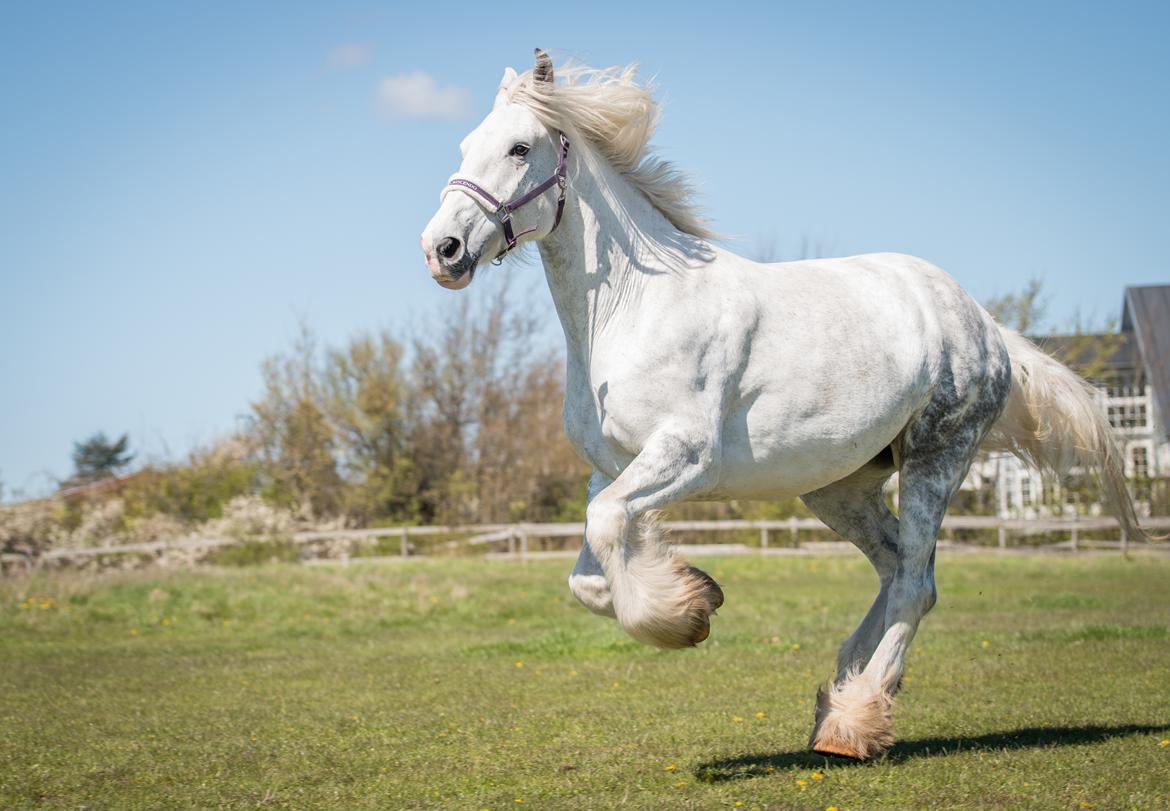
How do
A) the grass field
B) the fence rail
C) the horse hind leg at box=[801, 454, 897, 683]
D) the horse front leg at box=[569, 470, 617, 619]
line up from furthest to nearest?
the fence rail → the horse hind leg at box=[801, 454, 897, 683] → the grass field → the horse front leg at box=[569, 470, 617, 619]

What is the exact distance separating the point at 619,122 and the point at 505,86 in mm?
593

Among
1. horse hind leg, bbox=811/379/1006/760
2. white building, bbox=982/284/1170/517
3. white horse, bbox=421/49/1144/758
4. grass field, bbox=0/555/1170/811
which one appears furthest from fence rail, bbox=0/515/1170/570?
white horse, bbox=421/49/1144/758

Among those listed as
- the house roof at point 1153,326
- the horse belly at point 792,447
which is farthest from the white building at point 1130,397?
the horse belly at point 792,447

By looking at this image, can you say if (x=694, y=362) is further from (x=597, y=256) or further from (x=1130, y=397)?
(x=1130, y=397)

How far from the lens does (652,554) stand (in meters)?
4.96

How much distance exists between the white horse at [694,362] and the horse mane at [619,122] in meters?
0.01

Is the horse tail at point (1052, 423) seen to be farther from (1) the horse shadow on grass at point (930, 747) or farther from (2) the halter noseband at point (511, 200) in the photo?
(2) the halter noseband at point (511, 200)

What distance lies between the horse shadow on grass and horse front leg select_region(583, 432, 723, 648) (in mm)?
976

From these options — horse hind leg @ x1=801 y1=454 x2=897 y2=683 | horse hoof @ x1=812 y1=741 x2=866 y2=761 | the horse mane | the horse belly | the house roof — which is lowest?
horse hoof @ x1=812 y1=741 x2=866 y2=761

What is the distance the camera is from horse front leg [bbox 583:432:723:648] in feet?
15.9

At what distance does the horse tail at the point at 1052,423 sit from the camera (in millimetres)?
6617

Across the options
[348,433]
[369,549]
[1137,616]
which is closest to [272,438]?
[348,433]

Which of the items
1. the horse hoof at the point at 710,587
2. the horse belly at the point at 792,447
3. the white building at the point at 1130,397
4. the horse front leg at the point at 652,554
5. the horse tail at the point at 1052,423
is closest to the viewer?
the horse front leg at the point at 652,554

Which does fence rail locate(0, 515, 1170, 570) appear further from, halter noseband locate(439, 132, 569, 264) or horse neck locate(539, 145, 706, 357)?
halter noseband locate(439, 132, 569, 264)
